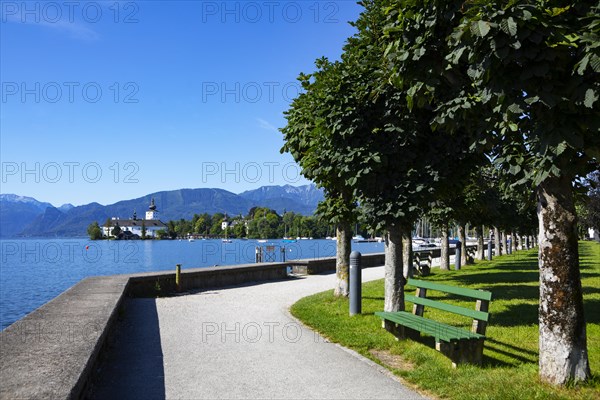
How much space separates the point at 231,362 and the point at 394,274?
4540 millimetres

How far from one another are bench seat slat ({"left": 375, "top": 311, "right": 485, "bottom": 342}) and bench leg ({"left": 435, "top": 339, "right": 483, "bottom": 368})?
0.10 metres

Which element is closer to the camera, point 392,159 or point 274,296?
point 392,159

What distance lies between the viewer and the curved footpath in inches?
232

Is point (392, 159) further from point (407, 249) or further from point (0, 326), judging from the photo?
point (0, 326)

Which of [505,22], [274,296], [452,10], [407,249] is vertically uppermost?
[452,10]

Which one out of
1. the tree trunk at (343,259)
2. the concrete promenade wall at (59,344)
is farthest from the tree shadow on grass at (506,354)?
the tree trunk at (343,259)

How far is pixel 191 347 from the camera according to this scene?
27.2ft

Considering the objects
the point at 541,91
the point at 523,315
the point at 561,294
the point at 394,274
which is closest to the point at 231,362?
the point at 394,274

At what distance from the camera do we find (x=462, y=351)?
660 centimetres

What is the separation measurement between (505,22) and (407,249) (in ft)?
53.0

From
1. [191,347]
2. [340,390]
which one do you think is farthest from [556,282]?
[191,347]

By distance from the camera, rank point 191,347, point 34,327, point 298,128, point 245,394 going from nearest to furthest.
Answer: point 245,394 → point 34,327 → point 191,347 → point 298,128

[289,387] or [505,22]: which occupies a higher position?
[505,22]

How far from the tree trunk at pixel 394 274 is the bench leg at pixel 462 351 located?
359 cm
